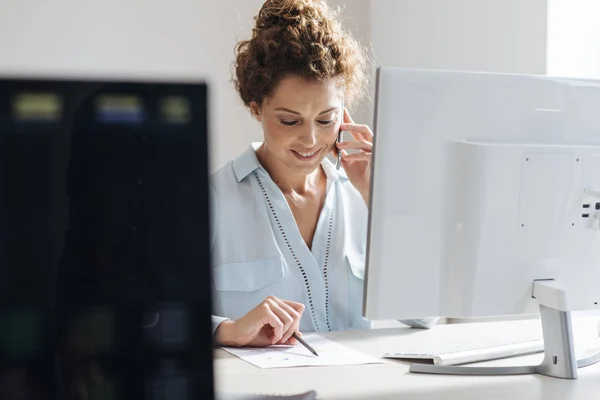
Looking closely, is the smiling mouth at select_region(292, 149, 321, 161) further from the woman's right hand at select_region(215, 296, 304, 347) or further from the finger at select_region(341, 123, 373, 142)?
the woman's right hand at select_region(215, 296, 304, 347)

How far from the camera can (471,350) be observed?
1.36 metres

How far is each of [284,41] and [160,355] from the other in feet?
4.60

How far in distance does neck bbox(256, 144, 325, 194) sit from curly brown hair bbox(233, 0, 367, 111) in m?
0.14

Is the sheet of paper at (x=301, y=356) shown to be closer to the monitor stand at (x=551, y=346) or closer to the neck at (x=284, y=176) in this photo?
the monitor stand at (x=551, y=346)

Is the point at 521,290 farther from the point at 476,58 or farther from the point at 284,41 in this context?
Answer: the point at 476,58

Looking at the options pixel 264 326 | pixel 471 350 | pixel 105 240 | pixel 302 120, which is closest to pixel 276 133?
pixel 302 120

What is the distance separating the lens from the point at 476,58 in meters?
2.86

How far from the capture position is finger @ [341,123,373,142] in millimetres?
1866

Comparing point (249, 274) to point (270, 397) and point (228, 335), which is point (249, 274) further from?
point (270, 397)

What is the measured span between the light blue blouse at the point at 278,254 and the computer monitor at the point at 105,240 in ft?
3.99

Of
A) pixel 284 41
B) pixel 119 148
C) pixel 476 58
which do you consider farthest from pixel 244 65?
pixel 119 148

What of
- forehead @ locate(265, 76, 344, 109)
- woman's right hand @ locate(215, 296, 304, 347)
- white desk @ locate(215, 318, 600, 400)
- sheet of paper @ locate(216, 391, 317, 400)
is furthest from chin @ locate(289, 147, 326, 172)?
sheet of paper @ locate(216, 391, 317, 400)

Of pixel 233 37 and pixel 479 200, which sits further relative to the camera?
pixel 233 37

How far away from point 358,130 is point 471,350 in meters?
0.69
